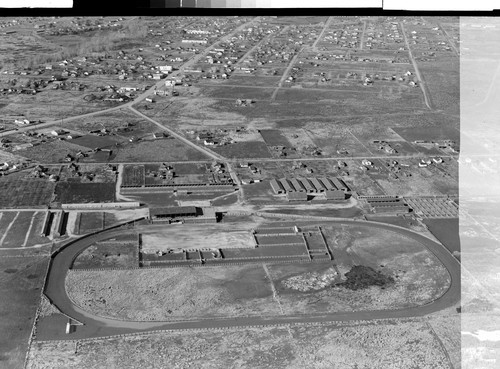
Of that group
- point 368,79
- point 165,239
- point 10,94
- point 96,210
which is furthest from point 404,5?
point 368,79

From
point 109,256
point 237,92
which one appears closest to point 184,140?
point 237,92

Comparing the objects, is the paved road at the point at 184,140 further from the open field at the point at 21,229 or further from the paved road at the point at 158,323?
the paved road at the point at 158,323

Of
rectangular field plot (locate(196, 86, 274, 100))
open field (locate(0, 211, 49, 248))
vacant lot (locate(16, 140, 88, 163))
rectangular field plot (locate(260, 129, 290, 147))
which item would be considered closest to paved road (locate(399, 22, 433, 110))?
rectangular field plot (locate(196, 86, 274, 100))

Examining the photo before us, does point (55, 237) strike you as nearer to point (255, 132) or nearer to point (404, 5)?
point (255, 132)

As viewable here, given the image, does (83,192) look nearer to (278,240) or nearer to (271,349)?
(278,240)

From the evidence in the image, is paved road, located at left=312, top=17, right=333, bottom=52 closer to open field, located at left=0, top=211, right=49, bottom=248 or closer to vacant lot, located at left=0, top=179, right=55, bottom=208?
vacant lot, located at left=0, top=179, right=55, bottom=208
